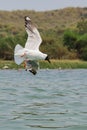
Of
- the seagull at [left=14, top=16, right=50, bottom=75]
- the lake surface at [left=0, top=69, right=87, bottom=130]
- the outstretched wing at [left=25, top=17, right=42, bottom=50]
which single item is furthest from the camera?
the lake surface at [left=0, top=69, right=87, bottom=130]

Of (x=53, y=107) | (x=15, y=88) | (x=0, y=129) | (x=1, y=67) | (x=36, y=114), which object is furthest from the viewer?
(x=1, y=67)

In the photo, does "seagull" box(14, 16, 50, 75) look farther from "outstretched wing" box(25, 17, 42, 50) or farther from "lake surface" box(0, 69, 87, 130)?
"lake surface" box(0, 69, 87, 130)

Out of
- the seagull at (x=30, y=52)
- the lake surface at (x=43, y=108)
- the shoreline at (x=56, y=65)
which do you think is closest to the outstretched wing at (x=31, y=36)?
the seagull at (x=30, y=52)

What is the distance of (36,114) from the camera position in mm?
19688

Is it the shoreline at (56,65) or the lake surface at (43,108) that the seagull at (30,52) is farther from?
the shoreline at (56,65)

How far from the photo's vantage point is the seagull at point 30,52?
14078mm

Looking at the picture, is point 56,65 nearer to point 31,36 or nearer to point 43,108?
point 43,108

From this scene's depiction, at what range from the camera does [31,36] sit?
14.8 metres

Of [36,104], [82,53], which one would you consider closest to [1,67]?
[82,53]

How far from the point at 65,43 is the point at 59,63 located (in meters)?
13.2

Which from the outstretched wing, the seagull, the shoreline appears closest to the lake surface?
the seagull

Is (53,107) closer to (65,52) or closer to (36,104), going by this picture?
(36,104)

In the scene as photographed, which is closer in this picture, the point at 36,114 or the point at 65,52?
the point at 36,114

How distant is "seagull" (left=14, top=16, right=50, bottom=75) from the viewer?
46.2ft
